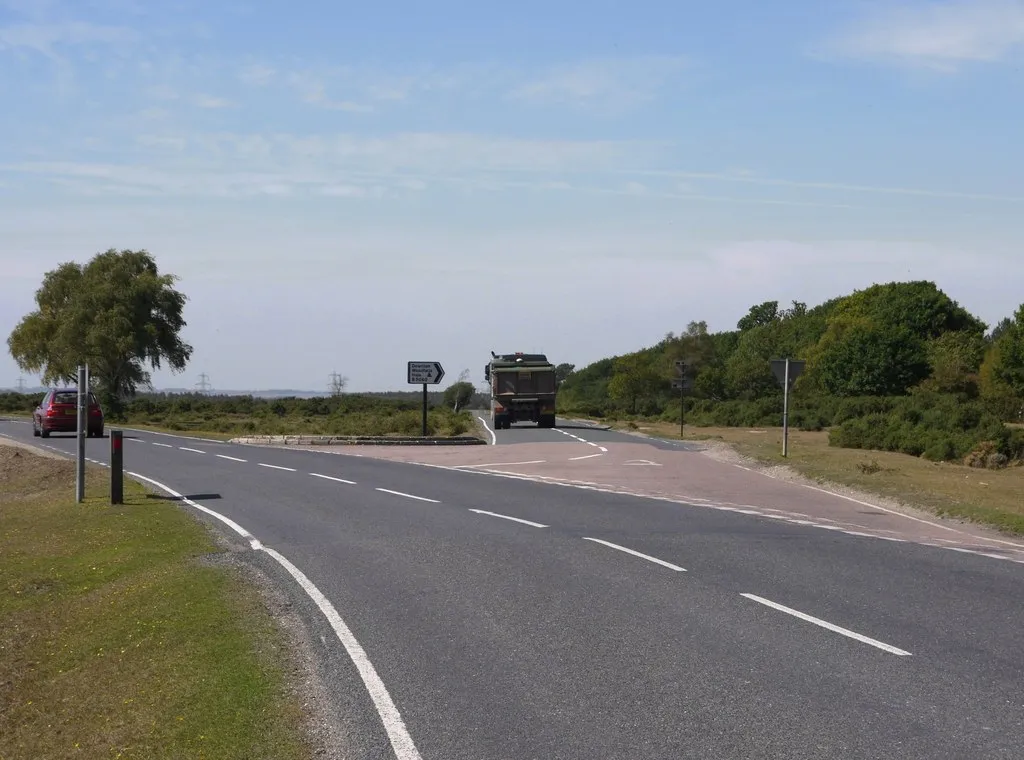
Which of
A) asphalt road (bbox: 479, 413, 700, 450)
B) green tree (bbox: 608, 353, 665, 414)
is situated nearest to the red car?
asphalt road (bbox: 479, 413, 700, 450)

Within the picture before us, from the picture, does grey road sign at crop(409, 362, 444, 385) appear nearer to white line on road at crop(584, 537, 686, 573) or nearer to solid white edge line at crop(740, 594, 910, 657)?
white line on road at crop(584, 537, 686, 573)

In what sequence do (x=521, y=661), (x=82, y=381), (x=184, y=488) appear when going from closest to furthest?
(x=521, y=661), (x=82, y=381), (x=184, y=488)

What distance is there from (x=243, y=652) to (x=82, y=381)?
1145 cm

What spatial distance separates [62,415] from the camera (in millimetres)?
41438

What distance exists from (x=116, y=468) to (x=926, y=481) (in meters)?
17.5

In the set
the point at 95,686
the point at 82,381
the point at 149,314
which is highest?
the point at 149,314

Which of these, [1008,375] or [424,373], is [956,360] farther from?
[424,373]

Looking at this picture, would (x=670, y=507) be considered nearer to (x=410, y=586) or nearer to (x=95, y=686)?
(x=410, y=586)

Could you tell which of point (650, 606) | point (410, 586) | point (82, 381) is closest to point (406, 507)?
point (82, 381)

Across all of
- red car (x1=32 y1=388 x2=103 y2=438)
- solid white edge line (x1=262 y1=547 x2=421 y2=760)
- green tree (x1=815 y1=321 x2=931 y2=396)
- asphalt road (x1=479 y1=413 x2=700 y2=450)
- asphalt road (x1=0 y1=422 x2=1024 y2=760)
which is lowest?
solid white edge line (x1=262 y1=547 x2=421 y2=760)

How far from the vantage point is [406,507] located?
60.0 ft

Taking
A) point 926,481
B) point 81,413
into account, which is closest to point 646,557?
point 81,413

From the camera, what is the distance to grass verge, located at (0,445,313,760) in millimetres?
6410

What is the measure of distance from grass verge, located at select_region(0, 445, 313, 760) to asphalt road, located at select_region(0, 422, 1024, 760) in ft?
1.73
